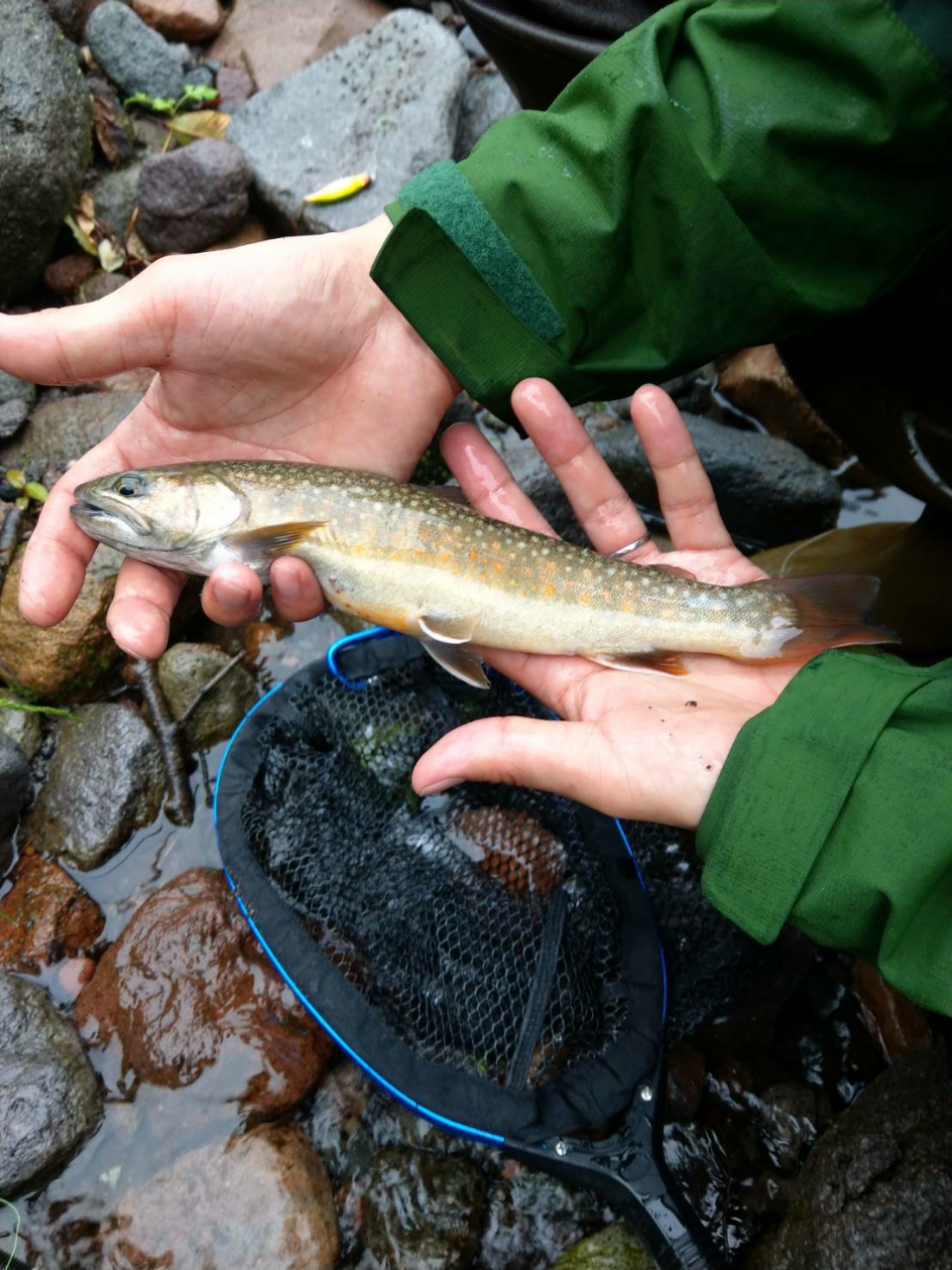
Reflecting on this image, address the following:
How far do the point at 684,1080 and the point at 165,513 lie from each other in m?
3.21

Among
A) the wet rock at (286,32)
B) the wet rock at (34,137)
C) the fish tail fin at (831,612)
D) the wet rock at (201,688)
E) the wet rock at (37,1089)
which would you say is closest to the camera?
the fish tail fin at (831,612)

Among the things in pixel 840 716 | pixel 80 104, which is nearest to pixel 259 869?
pixel 840 716

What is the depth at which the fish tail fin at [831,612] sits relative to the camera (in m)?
3.26

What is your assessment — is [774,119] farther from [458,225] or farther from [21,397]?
[21,397]

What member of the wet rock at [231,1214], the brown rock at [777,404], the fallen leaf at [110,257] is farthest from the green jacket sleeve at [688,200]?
the fallen leaf at [110,257]

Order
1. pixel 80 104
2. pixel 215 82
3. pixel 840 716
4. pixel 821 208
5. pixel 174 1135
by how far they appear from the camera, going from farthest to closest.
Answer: pixel 215 82
pixel 80 104
pixel 174 1135
pixel 821 208
pixel 840 716

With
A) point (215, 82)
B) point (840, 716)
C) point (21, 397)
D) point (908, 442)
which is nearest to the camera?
point (840, 716)

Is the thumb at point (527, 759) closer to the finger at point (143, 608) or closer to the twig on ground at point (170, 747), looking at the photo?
the finger at point (143, 608)

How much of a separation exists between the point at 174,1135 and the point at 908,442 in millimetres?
4339

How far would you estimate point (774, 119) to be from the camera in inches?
115

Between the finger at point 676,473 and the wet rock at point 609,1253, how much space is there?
2.85m

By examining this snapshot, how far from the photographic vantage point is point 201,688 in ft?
14.9

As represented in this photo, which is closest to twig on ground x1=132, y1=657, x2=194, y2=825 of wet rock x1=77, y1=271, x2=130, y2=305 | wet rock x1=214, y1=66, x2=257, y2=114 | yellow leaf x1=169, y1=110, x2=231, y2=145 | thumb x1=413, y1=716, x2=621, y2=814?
thumb x1=413, y1=716, x2=621, y2=814

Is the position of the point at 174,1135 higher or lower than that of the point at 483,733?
lower
